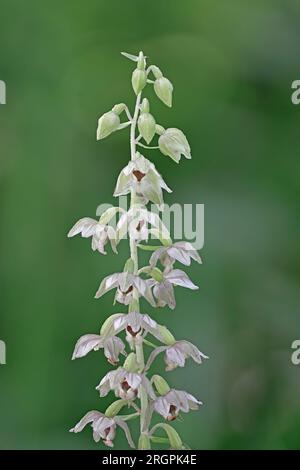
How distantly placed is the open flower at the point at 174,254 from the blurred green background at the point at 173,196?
1.18 m

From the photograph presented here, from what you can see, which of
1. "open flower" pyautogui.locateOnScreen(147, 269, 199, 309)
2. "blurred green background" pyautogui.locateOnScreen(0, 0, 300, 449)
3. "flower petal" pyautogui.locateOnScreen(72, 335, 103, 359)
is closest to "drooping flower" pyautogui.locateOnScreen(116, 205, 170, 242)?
"open flower" pyautogui.locateOnScreen(147, 269, 199, 309)

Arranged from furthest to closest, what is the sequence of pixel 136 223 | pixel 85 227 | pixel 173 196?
pixel 173 196 → pixel 85 227 → pixel 136 223

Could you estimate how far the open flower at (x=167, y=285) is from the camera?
1559mm

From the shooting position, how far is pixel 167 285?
1572 mm

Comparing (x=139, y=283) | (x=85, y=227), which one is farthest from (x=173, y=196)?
(x=139, y=283)

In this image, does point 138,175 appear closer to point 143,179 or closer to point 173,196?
point 143,179

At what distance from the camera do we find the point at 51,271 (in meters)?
2.88

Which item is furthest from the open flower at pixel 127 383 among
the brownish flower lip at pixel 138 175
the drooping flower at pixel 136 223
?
the brownish flower lip at pixel 138 175

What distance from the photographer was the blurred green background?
9.05ft

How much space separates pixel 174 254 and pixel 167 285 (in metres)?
0.06

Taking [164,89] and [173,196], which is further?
[173,196]

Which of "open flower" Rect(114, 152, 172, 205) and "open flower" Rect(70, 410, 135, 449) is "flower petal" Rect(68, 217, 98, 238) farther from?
"open flower" Rect(70, 410, 135, 449)
